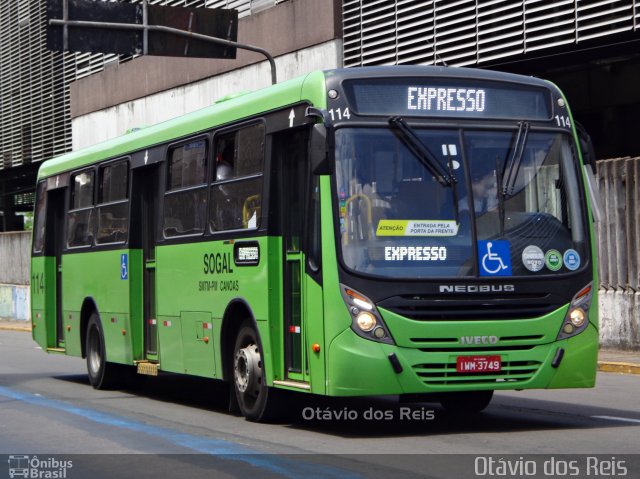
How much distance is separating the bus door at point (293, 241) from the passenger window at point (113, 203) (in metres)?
4.43

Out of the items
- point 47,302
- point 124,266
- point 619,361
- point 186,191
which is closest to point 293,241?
point 186,191

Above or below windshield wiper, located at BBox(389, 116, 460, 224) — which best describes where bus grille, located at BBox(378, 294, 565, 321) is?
below

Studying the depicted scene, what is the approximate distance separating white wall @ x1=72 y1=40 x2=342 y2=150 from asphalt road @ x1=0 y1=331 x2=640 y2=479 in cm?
1325

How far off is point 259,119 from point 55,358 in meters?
13.3

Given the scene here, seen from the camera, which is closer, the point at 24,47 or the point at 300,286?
the point at 300,286

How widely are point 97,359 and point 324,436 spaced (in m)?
6.85

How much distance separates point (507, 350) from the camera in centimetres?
1091

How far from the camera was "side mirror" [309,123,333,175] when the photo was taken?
10750 mm

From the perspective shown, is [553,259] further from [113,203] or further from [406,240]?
[113,203]

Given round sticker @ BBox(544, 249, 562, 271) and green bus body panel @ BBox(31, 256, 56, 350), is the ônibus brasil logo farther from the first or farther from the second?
green bus body panel @ BBox(31, 256, 56, 350)

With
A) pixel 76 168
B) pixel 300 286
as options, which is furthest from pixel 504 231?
pixel 76 168

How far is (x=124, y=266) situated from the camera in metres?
15.9

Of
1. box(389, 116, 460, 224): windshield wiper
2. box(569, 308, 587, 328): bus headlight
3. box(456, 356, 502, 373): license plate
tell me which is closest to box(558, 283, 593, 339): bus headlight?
box(569, 308, 587, 328): bus headlight

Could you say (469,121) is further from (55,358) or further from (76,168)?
(55,358)
